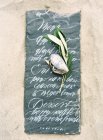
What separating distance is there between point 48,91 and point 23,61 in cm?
12

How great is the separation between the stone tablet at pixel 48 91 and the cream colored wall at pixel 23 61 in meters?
0.02

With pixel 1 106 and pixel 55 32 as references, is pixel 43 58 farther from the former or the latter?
pixel 1 106

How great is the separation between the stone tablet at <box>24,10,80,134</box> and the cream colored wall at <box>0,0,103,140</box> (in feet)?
0.06

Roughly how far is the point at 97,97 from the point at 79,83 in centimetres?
7

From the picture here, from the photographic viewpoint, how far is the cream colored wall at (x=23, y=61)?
1346 mm

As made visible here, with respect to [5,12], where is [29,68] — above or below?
below

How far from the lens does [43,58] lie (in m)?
1.34

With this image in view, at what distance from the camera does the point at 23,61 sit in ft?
4.45

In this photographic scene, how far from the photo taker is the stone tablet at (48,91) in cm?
134

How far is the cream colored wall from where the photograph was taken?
4.42ft

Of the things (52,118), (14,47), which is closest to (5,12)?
(14,47)

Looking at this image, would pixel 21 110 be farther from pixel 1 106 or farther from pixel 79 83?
pixel 79 83

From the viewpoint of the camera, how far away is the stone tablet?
1.34 metres

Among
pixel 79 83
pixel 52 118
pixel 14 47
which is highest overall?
pixel 14 47
